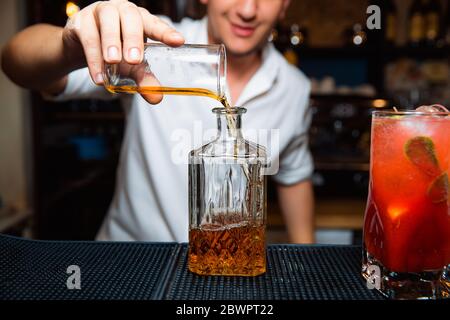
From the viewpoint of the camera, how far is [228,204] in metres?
0.85

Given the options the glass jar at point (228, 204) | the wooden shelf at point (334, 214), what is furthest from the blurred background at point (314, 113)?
the glass jar at point (228, 204)

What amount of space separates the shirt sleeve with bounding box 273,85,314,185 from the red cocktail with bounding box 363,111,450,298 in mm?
979

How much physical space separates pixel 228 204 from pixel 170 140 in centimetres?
81

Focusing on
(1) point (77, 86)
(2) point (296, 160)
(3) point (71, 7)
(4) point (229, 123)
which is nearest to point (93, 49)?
(4) point (229, 123)

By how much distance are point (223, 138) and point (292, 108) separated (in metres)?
0.96

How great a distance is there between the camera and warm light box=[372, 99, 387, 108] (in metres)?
3.44

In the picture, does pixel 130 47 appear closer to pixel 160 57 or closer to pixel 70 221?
pixel 160 57

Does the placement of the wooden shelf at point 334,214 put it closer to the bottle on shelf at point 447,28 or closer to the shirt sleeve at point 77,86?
the bottle on shelf at point 447,28

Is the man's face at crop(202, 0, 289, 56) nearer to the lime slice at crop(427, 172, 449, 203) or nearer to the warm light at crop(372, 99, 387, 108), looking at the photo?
the lime slice at crop(427, 172, 449, 203)

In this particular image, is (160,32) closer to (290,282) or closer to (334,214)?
(290,282)

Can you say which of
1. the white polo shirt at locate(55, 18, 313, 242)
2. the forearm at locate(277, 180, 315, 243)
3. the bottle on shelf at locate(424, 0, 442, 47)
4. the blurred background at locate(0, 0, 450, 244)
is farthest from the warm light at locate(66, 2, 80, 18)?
the bottle on shelf at locate(424, 0, 442, 47)

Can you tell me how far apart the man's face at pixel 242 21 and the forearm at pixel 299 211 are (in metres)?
0.52

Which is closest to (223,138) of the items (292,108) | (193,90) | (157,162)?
(193,90)
